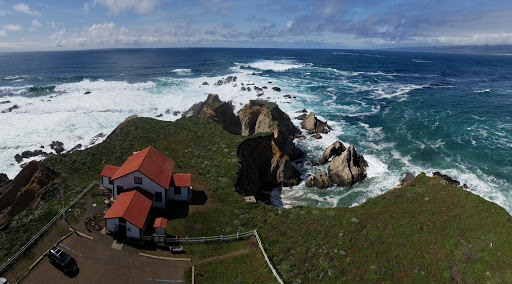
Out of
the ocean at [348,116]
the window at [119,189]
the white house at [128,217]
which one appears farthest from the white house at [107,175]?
the ocean at [348,116]

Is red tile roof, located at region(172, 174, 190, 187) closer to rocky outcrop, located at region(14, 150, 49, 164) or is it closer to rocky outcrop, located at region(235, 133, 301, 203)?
rocky outcrop, located at region(235, 133, 301, 203)

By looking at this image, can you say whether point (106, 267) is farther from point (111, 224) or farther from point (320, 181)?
point (320, 181)

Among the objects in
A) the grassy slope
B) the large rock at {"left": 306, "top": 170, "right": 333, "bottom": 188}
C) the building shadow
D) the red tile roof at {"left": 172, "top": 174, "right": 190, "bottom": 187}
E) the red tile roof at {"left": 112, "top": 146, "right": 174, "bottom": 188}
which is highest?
the red tile roof at {"left": 112, "top": 146, "right": 174, "bottom": 188}

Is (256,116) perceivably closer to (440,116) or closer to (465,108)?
(440,116)

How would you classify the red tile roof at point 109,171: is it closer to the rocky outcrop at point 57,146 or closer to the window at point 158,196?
the window at point 158,196

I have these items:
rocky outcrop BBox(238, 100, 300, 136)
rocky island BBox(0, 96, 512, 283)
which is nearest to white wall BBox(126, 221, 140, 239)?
rocky island BBox(0, 96, 512, 283)

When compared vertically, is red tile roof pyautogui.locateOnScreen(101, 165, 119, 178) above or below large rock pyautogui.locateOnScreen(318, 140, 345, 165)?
above
